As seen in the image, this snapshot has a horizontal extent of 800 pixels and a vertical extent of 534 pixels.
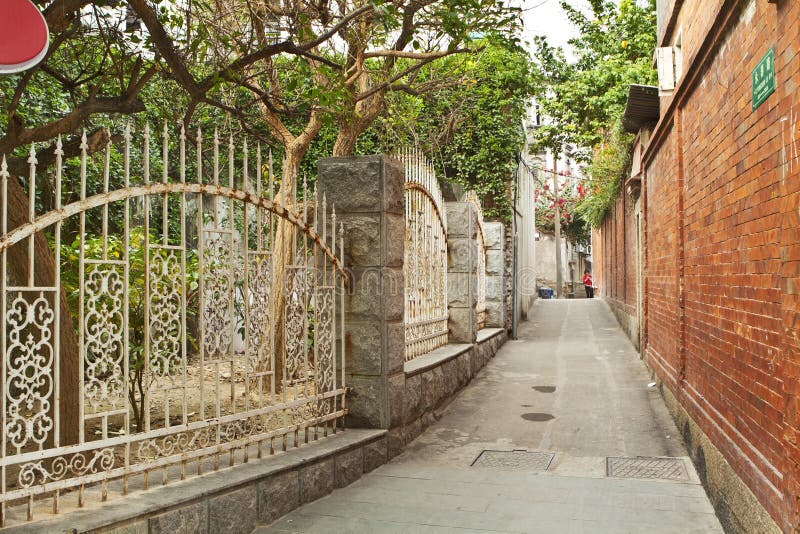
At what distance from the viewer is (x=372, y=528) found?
191 inches

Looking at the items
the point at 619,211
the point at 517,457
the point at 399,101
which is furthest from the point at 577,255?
the point at 517,457

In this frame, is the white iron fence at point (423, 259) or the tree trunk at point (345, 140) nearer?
the white iron fence at point (423, 259)

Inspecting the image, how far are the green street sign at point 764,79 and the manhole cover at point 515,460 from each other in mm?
3689

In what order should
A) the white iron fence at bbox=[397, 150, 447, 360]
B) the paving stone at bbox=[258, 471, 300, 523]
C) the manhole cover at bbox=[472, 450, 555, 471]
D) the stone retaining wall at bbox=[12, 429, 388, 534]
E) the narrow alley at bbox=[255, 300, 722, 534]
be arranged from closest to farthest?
the stone retaining wall at bbox=[12, 429, 388, 534] < the paving stone at bbox=[258, 471, 300, 523] < the narrow alley at bbox=[255, 300, 722, 534] < the manhole cover at bbox=[472, 450, 555, 471] < the white iron fence at bbox=[397, 150, 447, 360]

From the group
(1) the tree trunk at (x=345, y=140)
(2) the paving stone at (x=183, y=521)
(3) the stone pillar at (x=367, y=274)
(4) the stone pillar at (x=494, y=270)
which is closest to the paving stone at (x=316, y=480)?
(3) the stone pillar at (x=367, y=274)

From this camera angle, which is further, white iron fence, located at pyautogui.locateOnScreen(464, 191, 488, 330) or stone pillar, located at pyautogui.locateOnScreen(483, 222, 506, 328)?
stone pillar, located at pyautogui.locateOnScreen(483, 222, 506, 328)

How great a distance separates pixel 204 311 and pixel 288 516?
1.56 meters

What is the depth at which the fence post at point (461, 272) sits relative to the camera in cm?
1034

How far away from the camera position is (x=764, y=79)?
3.96 meters

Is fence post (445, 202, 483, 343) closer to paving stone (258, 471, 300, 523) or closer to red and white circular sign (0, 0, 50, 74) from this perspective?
paving stone (258, 471, 300, 523)

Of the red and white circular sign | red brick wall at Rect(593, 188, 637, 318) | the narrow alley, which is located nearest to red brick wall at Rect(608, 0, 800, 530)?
the narrow alley

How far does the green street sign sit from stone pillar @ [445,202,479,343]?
6.34 metres

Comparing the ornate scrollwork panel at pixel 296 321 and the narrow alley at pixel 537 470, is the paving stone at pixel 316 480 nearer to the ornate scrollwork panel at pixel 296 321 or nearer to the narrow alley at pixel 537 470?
the narrow alley at pixel 537 470

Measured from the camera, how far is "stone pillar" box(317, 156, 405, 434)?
6.22 metres
